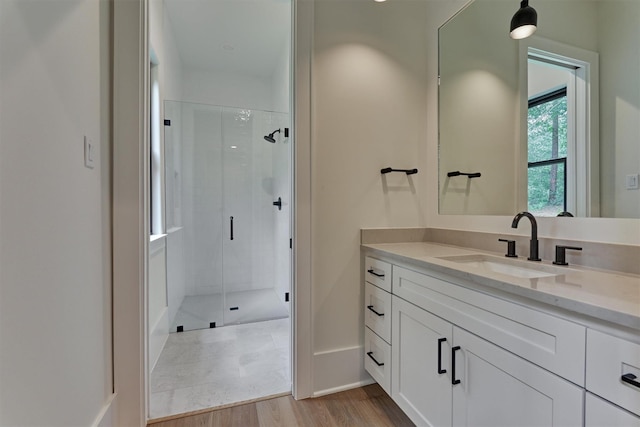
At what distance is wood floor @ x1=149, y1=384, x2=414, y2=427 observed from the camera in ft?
4.88

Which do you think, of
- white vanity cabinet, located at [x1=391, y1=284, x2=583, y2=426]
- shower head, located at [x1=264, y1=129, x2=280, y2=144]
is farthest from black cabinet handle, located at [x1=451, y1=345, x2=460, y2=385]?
shower head, located at [x1=264, y1=129, x2=280, y2=144]

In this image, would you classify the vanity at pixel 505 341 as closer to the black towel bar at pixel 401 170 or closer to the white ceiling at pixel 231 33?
the black towel bar at pixel 401 170

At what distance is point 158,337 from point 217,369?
0.54 m

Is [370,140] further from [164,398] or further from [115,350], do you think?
[164,398]

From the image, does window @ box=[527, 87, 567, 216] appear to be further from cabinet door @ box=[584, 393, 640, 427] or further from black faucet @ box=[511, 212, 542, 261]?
cabinet door @ box=[584, 393, 640, 427]

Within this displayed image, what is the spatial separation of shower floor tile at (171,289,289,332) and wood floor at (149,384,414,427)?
1270 mm

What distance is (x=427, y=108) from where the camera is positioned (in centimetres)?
198

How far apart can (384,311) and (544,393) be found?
2.73 feet

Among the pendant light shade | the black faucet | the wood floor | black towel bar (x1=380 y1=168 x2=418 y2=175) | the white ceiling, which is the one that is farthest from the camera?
the white ceiling

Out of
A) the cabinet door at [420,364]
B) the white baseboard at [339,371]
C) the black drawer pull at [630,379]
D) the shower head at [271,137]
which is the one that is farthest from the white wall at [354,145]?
the shower head at [271,137]

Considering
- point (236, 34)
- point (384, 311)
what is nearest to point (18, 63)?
point (384, 311)

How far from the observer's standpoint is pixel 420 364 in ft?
4.25

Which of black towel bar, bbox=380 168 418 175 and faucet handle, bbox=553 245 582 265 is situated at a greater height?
black towel bar, bbox=380 168 418 175

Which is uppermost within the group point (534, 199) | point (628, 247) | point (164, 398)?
point (534, 199)
